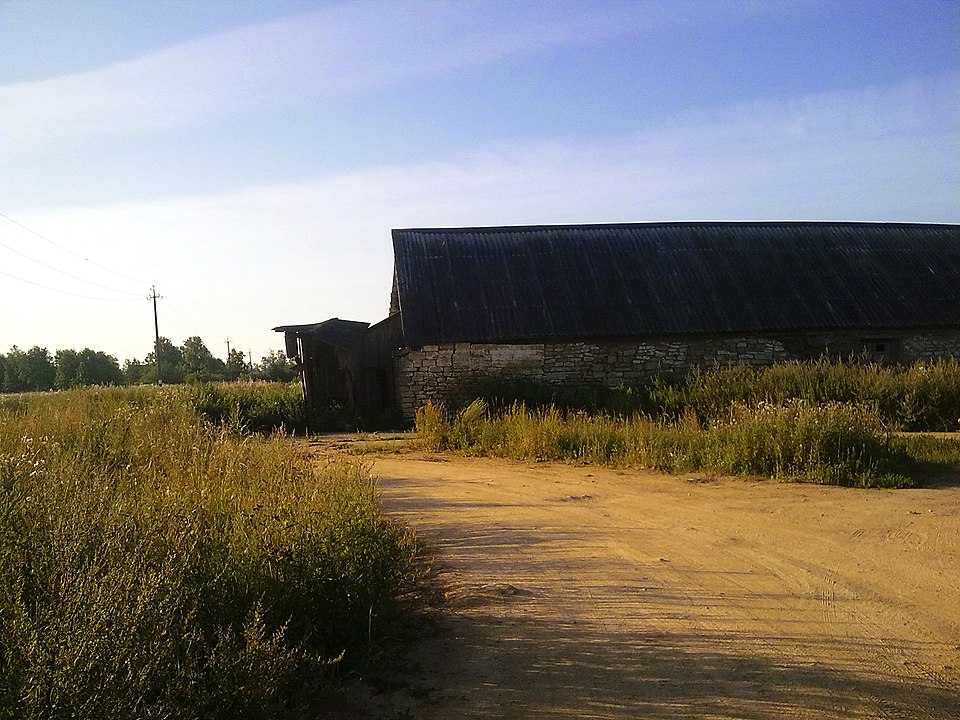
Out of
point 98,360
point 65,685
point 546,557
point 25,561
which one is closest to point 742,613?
point 546,557

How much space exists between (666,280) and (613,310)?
2.38 metres

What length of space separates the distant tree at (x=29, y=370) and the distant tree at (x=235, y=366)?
10.7 m

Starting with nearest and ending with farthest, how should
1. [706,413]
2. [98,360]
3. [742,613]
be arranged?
[742,613] < [706,413] < [98,360]

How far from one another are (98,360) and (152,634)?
179ft

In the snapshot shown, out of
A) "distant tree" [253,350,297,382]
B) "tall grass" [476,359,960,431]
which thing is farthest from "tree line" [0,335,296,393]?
"tall grass" [476,359,960,431]

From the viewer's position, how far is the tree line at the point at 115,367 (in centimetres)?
4709

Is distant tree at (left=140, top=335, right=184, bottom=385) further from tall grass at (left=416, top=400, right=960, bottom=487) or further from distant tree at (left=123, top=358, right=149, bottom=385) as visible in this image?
tall grass at (left=416, top=400, right=960, bottom=487)

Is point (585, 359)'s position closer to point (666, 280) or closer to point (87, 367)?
point (666, 280)

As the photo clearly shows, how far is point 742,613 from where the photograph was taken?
5055mm

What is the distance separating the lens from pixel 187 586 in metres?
3.94

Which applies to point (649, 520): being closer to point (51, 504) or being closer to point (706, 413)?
point (51, 504)

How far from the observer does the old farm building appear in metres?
19.8

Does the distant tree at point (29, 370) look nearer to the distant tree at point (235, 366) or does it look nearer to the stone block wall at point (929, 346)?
the distant tree at point (235, 366)

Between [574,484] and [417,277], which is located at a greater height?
[417,277]
